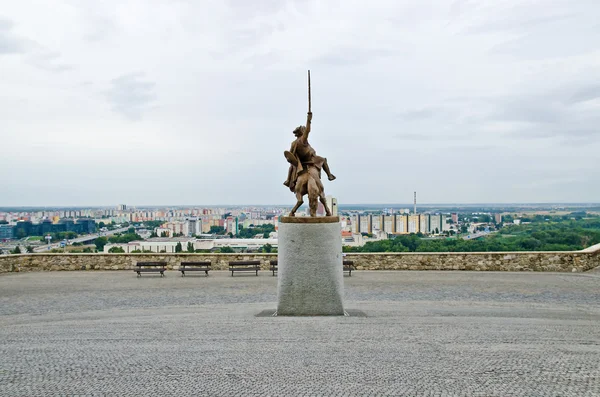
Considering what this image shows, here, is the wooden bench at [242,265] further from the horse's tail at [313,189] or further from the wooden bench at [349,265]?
A: the horse's tail at [313,189]

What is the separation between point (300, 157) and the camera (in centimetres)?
984

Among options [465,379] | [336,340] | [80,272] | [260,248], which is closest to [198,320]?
[336,340]

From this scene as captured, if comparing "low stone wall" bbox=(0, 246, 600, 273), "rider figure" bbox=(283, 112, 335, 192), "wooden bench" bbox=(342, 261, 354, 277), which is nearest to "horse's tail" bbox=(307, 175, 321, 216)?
"rider figure" bbox=(283, 112, 335, 192)

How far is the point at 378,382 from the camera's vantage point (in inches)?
186

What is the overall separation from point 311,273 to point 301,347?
3057 millimetres

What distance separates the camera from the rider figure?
965 cm

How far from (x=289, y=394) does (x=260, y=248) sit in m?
18.6

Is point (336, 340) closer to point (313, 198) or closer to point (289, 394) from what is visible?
point (289, 394)

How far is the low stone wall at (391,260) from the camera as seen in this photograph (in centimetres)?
1662

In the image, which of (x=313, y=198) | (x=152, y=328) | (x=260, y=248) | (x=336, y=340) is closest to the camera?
(x=336, y=340)

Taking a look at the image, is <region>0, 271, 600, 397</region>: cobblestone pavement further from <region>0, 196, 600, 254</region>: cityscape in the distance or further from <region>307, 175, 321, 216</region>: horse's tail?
<region>0, 196, 600, 254</region>: cityscape in the distance

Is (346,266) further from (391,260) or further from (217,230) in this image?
(217,230)

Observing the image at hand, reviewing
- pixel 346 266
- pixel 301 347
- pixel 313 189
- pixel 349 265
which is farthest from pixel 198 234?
pixel 301 347

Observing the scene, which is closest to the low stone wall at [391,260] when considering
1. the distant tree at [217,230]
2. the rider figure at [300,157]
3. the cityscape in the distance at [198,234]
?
the cityscape in the distance at [198,234]
